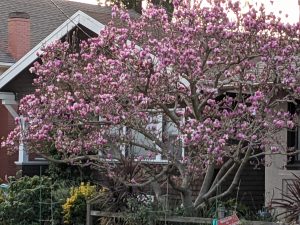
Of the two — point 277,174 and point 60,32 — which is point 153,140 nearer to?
point 277,174

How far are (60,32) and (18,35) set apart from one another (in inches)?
247

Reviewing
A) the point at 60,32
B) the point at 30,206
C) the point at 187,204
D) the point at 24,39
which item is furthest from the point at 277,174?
the point at 24,39

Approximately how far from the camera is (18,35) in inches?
862

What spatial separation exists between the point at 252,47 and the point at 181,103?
8.22 ft

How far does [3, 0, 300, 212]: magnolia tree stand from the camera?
926cm

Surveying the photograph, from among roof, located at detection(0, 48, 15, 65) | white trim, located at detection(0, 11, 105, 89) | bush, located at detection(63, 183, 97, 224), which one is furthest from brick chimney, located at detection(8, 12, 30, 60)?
bush, located at detection(63, 183, 97, 224)

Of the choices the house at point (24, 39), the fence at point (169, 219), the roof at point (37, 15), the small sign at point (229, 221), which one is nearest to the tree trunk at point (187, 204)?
the fence at point (169, 219)

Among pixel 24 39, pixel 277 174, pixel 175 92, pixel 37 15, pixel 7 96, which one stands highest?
pixel 37 15

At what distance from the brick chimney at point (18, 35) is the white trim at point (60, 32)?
3.97 meters

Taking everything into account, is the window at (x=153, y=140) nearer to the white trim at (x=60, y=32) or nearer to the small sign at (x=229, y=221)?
the small sign at (x=229, y=221)

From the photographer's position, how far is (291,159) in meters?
12.9

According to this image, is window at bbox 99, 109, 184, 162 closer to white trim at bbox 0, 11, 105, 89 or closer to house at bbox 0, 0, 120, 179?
house at bbox 0, 0, 120, 179

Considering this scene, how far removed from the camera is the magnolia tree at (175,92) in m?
9.26

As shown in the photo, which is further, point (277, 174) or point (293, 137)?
point (293, 137)
